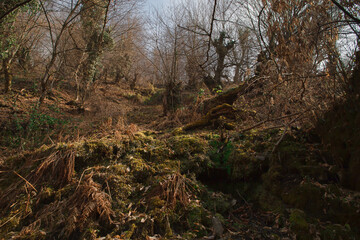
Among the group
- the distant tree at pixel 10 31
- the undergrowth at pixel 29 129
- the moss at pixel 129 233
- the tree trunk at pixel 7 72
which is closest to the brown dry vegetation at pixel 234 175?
the moss at pixel 129 233

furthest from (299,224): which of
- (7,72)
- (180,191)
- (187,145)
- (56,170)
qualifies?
(7,72)

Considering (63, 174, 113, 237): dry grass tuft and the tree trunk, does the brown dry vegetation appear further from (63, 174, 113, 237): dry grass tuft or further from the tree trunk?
the tree trunk

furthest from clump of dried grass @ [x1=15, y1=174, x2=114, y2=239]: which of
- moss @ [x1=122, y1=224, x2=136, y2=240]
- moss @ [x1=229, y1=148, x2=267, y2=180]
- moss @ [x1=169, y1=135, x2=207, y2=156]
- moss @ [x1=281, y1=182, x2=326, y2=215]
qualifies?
moss @ [x1=281, y1=182, x2=326, y2=215]

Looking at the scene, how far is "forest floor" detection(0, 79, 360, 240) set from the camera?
1775 millimetres

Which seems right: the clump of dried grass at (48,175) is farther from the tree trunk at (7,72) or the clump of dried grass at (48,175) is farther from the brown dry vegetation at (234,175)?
the tree trunk at (7,72)

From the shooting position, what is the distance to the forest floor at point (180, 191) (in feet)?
5.82

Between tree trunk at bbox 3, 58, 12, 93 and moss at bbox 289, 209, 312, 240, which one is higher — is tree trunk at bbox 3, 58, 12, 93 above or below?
above

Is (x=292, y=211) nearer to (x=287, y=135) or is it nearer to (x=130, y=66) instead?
(x=287, y=135)

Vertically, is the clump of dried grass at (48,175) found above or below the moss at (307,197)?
below

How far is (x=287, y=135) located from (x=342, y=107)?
0.72 metres

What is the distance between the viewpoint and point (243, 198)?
2295 mm

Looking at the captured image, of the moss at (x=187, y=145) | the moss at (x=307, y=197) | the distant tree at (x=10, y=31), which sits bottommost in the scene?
the moss at (x=307, y=197)

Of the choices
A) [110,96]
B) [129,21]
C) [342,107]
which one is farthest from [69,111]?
[342,107]

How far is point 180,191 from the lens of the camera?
7.06 feet
